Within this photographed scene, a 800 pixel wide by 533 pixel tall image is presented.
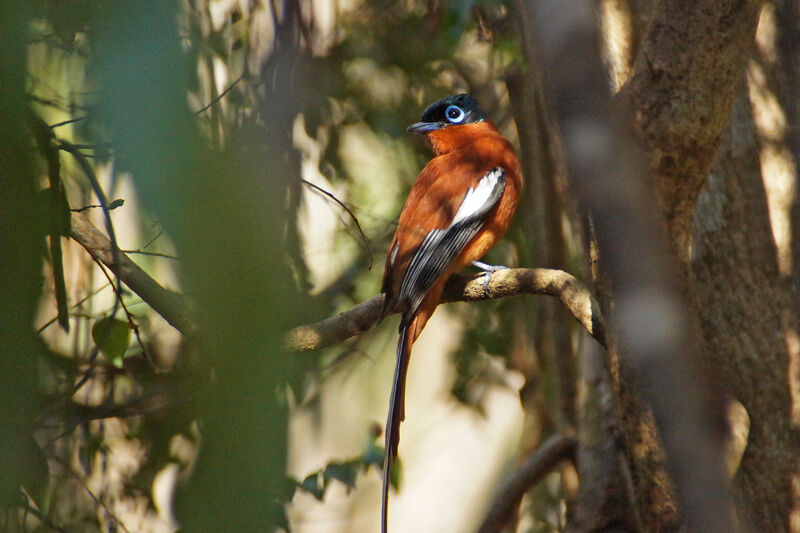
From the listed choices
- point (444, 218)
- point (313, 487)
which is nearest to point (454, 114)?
point (444, 218)

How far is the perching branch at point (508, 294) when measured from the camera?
7.96 ft

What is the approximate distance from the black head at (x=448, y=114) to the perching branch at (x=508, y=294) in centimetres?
109

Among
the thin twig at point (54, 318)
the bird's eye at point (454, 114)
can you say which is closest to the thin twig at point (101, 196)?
the thin twig at point (54, 318)

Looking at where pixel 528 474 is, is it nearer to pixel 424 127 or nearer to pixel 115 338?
pixel 424 127

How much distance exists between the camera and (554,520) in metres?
6.38

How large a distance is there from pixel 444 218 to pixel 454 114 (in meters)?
0.93

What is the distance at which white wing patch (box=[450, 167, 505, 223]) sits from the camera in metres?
3.53

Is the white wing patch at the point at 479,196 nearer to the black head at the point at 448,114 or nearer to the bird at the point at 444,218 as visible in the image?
the bird at the point at 444,218

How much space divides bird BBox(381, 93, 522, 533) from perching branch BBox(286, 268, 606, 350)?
7 centimetres

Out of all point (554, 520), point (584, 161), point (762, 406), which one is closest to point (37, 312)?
point (584, 161)

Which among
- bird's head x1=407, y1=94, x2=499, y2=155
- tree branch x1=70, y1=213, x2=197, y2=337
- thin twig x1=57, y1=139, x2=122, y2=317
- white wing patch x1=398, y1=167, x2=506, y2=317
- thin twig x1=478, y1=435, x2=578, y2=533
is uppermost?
thin twig x1=57, y1=139, x2=122, y2=317

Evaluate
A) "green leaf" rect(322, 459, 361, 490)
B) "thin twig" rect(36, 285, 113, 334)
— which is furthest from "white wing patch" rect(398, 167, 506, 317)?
"thin twig" rect(36, 285, 113, 334)

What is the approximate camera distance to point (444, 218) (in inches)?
137

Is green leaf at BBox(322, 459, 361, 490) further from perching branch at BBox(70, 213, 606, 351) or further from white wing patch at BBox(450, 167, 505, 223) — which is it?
white wing patch at BBox(450, 167, 505, 223)
